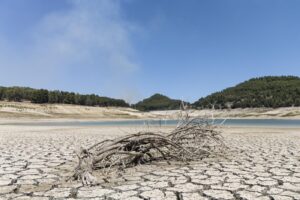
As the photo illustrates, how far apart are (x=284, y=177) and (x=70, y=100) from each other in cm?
10865

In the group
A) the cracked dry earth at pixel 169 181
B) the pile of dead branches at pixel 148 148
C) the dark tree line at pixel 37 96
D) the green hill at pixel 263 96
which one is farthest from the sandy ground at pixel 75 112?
Answer: the cracked dry earth at pixel 169 181

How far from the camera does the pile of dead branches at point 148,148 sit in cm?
635

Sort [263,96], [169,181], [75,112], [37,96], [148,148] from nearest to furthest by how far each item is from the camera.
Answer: [169,181]
[148,148]
[75,112]
[37,96]
[263,96]

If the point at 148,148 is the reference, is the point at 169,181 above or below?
below

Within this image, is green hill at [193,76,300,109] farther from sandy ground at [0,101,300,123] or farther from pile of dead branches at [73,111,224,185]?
Answer: pile of dead branches at [73,111,224,185]

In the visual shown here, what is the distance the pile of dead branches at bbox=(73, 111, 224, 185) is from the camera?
635 centimetres

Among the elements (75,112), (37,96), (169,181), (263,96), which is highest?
(263,96)

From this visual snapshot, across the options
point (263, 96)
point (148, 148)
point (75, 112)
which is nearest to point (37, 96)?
point (75, 112)

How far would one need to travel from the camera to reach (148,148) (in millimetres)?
7277

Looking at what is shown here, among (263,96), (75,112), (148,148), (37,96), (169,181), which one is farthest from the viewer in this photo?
(263,96)

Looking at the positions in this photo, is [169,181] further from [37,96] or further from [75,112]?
[37,96]

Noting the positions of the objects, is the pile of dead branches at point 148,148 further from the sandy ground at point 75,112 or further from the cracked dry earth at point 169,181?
the sandy ground at point 75,112

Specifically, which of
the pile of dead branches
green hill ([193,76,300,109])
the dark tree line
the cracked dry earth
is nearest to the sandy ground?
green hill ([193,76,300,109])

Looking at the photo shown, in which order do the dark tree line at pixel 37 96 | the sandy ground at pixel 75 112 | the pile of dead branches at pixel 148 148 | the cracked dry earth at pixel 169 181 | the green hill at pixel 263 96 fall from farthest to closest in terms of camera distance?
the green hill at pixel 263 96 → the dark tree line at pixel 37 96 → the sandy ground at pixel 75 112 → the pile of dead branches at pixel 148 148 → the cracked dry earth at pixel 169 181
